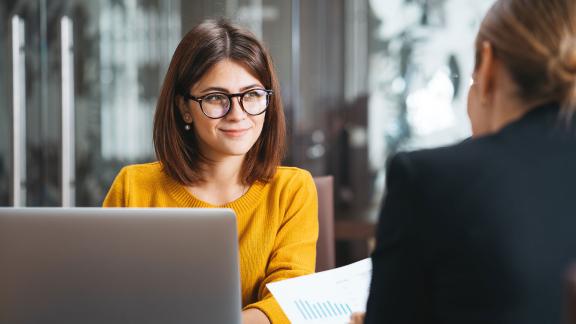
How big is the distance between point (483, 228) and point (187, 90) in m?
0.96

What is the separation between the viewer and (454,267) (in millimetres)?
675

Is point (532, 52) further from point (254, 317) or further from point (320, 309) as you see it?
point (254, 317)

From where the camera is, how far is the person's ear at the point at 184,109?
151 cm

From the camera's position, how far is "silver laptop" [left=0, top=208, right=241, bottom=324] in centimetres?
90

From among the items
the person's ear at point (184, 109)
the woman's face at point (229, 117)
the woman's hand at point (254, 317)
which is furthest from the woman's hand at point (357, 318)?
the person's ear at point (184, 109)

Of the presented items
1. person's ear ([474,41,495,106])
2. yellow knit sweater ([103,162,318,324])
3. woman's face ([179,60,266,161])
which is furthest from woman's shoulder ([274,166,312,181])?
person's ear ([474,41,495,106])

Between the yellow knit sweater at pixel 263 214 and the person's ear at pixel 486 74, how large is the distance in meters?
0.71

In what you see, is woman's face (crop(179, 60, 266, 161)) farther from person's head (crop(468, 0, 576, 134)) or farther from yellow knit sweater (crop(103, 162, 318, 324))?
person's head (crop(468, 0, 576, 134))

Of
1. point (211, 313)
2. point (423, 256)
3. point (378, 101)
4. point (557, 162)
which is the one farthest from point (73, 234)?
point (378, 101)

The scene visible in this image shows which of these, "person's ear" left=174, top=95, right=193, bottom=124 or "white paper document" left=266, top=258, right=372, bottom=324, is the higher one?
"person's ear" left=174, top=95, right=193, bottom=124

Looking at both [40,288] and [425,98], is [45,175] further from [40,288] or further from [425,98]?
[40,288]

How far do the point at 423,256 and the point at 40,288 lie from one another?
59 cm

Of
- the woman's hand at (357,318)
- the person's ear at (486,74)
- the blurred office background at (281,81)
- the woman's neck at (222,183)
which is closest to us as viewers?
the person's ear at (486,74)

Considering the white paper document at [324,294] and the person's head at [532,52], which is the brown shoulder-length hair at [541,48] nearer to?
the person's head at [532,52]
